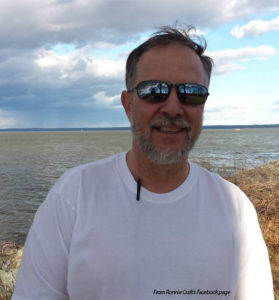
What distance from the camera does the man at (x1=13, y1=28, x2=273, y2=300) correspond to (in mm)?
1964

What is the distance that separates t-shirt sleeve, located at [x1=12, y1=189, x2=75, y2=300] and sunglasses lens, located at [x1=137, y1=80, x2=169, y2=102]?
86cm

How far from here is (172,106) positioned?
226cm

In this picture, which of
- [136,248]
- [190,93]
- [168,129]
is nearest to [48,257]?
[136,248]

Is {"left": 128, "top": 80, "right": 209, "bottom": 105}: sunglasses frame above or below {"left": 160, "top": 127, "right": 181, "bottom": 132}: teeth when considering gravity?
above

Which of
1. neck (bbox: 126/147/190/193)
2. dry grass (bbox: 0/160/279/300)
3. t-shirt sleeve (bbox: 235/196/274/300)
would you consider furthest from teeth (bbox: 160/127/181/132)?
dry grass (bbox: 0/160/279/300)

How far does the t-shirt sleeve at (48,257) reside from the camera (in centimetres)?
197

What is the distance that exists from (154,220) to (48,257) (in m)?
0.66

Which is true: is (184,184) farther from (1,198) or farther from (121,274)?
(1,198)

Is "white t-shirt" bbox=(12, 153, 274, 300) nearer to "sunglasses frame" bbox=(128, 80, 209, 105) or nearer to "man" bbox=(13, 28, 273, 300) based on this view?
"man" bbox=(13, 28, 273, 300)

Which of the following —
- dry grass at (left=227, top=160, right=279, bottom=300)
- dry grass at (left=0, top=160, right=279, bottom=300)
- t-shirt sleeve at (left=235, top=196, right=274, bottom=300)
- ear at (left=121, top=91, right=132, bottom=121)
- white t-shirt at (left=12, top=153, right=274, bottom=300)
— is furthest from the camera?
dry grass at (left=227, top=160, right=279, bottom=300)

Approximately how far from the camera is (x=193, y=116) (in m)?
2.31

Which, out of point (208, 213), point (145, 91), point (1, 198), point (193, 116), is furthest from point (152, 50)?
point (1, 198)

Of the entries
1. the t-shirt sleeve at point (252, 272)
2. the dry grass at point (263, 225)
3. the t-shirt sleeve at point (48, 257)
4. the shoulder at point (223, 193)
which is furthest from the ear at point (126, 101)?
the dry grass at point (263, 225)

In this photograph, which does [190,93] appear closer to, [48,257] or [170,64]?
[170,64]
